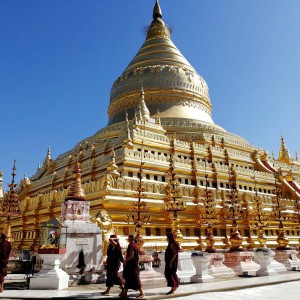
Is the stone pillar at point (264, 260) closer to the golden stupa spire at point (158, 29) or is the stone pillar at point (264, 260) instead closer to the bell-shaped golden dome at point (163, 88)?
the bell-shaped golden dome at point (163, 88)

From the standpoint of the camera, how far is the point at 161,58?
163 ft

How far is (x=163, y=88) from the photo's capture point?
1763 inches

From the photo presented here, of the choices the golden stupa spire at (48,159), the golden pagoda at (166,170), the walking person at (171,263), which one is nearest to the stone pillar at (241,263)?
the golden pagoda at (166,170)

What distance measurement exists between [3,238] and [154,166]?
61.9 ft

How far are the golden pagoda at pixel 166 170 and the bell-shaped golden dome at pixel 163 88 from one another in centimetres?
14

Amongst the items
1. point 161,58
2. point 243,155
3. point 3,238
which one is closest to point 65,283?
point 3,238

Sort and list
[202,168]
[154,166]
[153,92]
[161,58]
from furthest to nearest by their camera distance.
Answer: [161,58]
[153,92]
[202,168]
[154,166]

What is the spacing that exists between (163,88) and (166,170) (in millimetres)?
18462

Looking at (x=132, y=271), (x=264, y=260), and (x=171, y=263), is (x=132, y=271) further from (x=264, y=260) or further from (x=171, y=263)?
(x=264, y=260)

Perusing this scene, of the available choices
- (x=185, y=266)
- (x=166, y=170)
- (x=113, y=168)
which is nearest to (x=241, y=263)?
(x=185, y=266)

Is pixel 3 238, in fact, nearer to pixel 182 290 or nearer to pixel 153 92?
pixel 182 290

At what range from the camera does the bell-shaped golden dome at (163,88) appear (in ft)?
144

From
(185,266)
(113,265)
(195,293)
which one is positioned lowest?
(195,293)

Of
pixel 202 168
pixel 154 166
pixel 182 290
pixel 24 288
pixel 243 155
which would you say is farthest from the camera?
pixel 243 155
